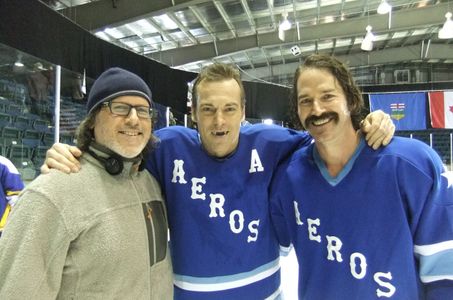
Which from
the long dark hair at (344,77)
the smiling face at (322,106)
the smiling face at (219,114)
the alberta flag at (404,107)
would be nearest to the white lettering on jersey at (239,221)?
the smiling face at (219,114)

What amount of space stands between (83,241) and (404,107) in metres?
9.13

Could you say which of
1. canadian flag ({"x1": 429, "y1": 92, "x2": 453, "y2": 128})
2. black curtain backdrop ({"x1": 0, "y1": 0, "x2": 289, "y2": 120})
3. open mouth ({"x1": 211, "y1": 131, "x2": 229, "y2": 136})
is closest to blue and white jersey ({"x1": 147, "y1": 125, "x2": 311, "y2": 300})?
open mouth ({"x1": 211, "y1": 131, "x2": 229, "y2": 136})

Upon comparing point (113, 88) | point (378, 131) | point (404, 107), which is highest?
point (404, 107)

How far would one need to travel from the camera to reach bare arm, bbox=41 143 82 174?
1181 mm

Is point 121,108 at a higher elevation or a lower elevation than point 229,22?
lower

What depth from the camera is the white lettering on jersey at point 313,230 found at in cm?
134

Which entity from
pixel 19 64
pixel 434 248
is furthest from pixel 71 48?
pixel 434 248

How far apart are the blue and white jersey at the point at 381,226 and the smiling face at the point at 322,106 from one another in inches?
4.2

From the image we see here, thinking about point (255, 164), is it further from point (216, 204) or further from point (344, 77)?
point (344, 77)

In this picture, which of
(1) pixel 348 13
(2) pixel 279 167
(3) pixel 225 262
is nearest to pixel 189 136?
(2) pixel 279 167

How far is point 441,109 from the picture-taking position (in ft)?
28.1

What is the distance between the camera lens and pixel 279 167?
1.57 metres

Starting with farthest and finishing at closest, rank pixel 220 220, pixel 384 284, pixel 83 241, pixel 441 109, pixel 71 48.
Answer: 1. pixel 441 109
2. pixel 71 48
3. pixel 220 220
4. pixel 384 284
5. pixel 83 241

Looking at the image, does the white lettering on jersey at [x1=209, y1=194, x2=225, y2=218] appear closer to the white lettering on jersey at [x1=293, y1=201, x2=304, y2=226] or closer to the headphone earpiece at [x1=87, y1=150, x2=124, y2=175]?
the white lettering on jersey at [x1=293, y1=201, x2=304, y2=226]
